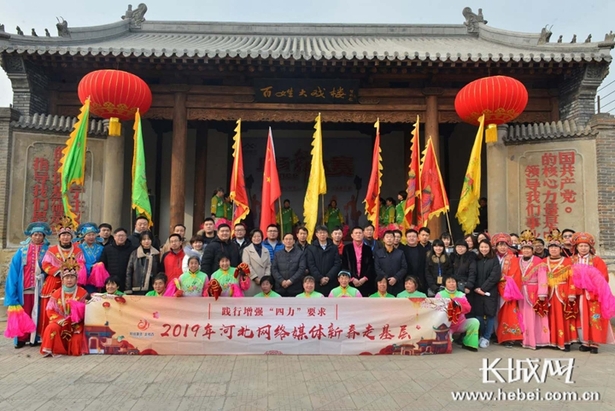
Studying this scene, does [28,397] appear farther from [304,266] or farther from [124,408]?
[304,266]

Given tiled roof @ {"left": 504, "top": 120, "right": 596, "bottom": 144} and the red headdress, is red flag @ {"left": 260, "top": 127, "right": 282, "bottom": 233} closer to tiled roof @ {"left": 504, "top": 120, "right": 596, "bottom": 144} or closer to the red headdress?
the red headdress

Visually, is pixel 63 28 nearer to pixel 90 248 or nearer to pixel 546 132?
pixel 90 248

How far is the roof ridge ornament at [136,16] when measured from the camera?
12087mm

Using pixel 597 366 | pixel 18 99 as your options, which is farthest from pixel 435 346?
pixel 18 99

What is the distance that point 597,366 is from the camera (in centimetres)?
443

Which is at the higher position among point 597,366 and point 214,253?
point 214,253

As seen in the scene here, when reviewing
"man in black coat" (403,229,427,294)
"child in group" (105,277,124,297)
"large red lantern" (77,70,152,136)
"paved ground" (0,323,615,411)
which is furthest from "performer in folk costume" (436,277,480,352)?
"large red lantern" (77,70,152,136)

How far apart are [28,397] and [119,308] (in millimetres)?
1316

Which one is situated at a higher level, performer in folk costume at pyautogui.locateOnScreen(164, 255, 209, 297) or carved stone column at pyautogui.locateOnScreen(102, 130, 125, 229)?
carved stone column at pyautogui.locateOnScreen(102, 130, 125, 229)

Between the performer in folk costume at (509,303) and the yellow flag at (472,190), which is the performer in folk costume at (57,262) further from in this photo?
the yellow flag at (472,190)

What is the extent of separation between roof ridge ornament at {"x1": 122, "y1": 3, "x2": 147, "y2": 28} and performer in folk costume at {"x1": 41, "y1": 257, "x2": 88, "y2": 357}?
953 cm

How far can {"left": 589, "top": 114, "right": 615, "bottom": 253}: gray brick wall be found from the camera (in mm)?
7371

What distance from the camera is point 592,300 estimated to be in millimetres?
5039

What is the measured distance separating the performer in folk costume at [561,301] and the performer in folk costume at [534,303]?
7 cm
